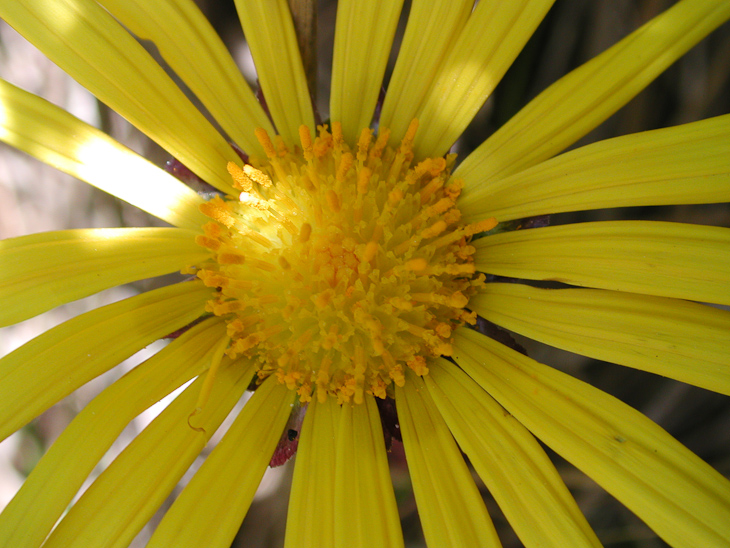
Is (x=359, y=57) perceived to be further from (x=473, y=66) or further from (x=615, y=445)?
(x=615, y=445)

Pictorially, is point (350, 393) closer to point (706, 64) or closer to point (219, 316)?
point (219, 316)

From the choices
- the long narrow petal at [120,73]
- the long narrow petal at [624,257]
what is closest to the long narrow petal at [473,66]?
the long narrow petal at [624,257]

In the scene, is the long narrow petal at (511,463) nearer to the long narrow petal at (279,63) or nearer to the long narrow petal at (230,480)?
the long narrow petal at (230,480)

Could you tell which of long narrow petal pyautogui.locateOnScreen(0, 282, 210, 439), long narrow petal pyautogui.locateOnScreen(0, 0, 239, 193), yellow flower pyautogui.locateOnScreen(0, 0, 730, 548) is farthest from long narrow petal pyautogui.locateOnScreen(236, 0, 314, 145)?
long narrow petal pyautogui.locateOnScreen(0, 282, 210, 439)

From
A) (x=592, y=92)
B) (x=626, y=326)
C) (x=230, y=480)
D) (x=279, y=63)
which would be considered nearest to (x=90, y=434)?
(x=230, y=480)

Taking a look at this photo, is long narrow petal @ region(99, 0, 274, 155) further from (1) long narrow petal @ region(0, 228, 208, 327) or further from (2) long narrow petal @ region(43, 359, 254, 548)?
(2) long narrow petal @ region(43, 359, 254, 548)
